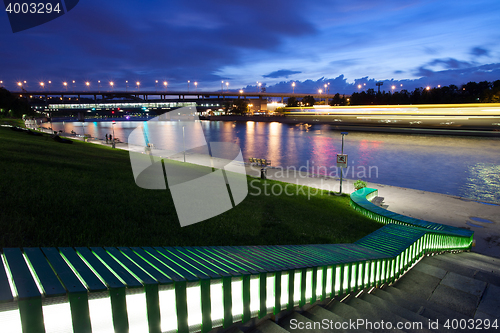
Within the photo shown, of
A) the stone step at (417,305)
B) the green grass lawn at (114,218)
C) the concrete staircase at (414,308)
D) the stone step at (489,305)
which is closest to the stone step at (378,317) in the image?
the concrete staircase at (414,308)

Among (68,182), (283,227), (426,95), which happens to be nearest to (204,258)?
(283,227)

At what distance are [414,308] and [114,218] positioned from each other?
641 cm

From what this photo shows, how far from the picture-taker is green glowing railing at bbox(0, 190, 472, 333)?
201 centimetres

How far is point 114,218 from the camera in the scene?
21.9 feet

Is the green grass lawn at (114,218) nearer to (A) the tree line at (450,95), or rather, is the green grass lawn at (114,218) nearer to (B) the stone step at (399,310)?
(B) the stone step at (399,310)

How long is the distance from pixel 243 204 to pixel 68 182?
6.28m

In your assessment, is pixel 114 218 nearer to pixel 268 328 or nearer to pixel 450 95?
pixel 268 328

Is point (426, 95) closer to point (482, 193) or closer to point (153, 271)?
point (482, 193)

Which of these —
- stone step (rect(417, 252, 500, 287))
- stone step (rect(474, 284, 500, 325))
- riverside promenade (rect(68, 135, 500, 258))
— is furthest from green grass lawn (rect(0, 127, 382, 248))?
riverside promenade (rect(68, 135, 500, 258))

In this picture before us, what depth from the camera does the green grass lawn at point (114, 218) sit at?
5.37 m

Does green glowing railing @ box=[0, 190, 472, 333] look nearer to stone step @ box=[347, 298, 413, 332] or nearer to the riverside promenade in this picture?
stone step @ box=[347, 298, 413, 332]

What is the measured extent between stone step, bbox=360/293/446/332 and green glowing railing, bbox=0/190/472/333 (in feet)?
2.70

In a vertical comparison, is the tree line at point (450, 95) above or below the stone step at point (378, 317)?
above

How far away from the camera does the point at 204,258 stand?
373cm
